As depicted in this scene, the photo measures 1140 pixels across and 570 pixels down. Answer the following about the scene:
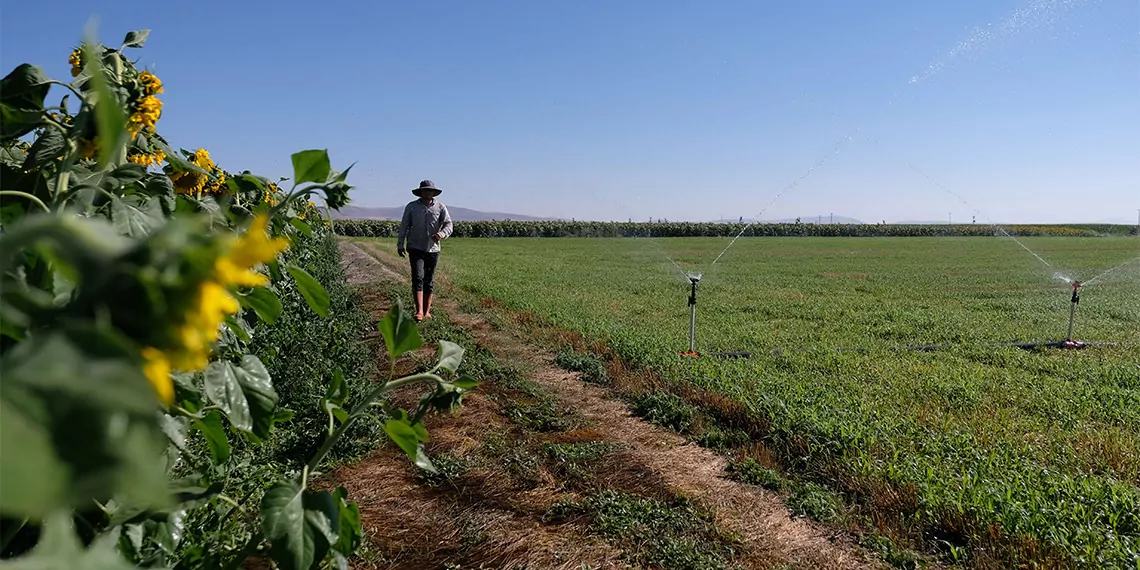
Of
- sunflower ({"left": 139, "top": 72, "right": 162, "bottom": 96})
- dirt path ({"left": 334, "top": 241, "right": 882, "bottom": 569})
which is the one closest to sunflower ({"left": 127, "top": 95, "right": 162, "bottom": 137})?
sunflower ({"left": 139, "top": 72, "right": 162, "bottom": 96})

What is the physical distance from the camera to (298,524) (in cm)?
94

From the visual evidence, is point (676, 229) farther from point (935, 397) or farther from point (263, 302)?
point (263, 302)

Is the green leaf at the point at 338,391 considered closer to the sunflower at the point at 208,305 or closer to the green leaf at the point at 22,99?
the green leaf at the point at 22,99

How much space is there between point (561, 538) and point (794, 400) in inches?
103

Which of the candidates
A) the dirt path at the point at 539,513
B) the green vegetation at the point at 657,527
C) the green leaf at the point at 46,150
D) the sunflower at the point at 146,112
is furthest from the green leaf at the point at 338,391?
the green vegetation at the point at 657,527

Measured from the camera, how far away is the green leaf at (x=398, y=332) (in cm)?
102

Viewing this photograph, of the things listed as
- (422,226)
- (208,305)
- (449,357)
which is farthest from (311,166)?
(422,226)

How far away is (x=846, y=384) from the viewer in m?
5.92

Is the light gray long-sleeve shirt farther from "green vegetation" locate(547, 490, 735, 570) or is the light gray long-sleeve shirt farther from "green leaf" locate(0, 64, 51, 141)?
"green leaf" locate(0, 64, 51, 141)

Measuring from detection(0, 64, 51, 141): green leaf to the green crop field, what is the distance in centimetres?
340

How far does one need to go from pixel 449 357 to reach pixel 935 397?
5.35 meters

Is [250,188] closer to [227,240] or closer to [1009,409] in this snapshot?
[227,240]

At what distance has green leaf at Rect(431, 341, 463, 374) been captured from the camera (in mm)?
1128

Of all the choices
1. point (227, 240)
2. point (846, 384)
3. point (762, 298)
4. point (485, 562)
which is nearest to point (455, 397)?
point (227, 240)
